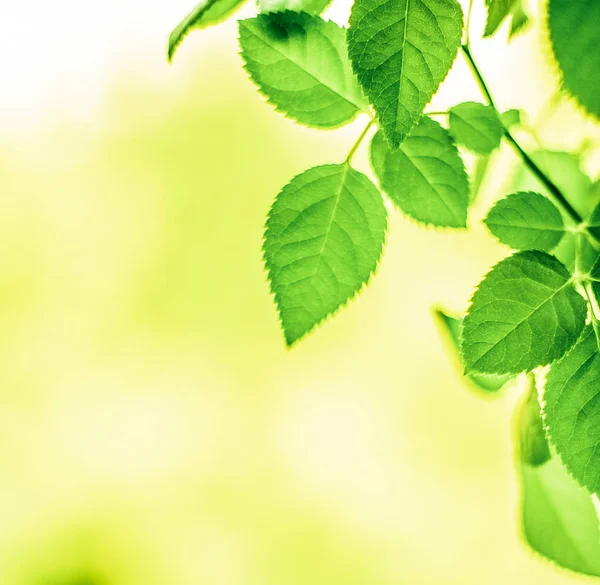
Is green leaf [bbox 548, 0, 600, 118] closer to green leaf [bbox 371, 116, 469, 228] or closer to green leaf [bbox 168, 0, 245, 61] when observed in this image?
green leaf [bbox 371, 116, 469, 228]

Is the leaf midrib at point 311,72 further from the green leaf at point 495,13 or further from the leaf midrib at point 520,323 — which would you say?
the leaf midrib at point 520,323

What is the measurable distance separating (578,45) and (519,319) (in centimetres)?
19

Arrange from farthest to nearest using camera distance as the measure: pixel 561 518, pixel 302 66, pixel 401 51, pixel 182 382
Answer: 1. pixel 182 382
2. pixel 561 518
3. pixel 302 66
4. pixel 401 51

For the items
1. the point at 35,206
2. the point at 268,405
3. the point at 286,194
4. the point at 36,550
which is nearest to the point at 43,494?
the point at 36,550

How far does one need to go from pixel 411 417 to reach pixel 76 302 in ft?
7.63

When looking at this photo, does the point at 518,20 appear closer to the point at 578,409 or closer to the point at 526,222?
the point at 526,222

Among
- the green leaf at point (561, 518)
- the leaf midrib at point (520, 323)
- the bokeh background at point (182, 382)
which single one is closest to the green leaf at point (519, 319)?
the leaf midrib at point (520, 323)

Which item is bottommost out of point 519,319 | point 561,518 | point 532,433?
point 561,518

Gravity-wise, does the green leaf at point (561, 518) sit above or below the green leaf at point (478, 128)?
below

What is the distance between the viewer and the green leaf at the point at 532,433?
56cm

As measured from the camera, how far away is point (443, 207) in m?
0.54

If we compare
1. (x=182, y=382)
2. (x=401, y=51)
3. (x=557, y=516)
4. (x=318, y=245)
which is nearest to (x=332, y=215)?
(x=318, y=245)

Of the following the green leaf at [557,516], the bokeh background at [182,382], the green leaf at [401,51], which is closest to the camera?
the green leaf at [401,51]

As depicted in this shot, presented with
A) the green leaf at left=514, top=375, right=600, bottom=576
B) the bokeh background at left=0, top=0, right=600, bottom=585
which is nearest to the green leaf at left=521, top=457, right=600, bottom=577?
the green leaf at left=514, top=375, right=600, bottom=576
